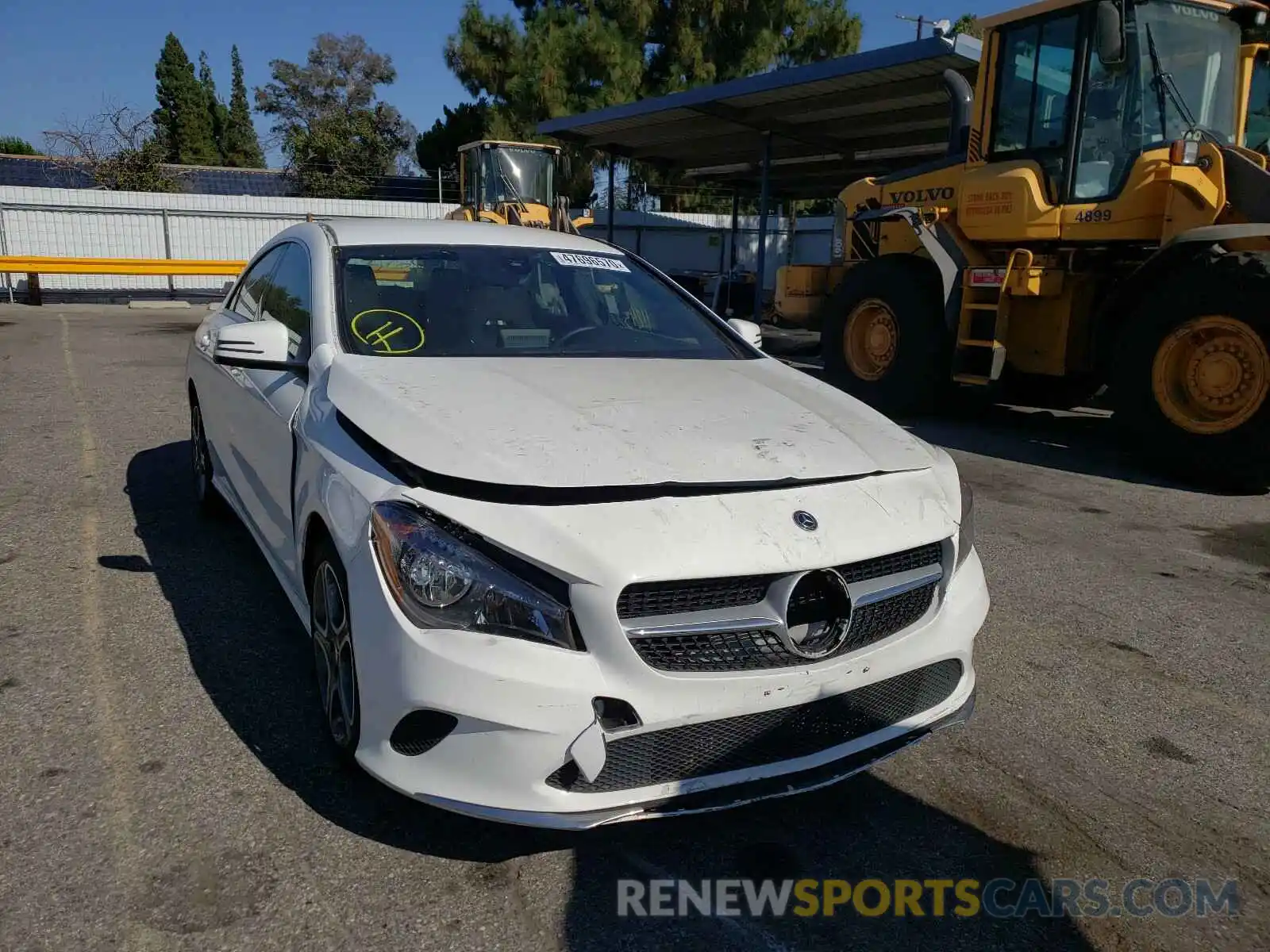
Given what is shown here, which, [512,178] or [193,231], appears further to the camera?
[193,231]

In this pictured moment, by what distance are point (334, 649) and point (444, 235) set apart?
1.97 m

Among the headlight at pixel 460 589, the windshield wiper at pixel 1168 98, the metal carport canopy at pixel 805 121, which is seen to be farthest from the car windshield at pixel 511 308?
the metal carport canopy at pixel 805 121

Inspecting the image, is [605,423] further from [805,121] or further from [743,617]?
[805,121]

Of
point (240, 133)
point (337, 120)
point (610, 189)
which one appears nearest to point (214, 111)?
point (240, 133)

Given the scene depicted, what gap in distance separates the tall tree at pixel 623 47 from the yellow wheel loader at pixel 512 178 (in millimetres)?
6492

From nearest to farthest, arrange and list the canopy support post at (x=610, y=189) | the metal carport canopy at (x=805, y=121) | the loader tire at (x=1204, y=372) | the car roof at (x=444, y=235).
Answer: the car roof at (x=444, y=235) → the loader tire at (x=1204, y=372) → the metal carport canopy at (x=805, y=121) → the canopy support post at (x=610, y=189)

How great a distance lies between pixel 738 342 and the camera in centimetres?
402

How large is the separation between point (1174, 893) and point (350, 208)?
24920 millimetres

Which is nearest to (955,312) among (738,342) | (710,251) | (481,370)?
(738,342)

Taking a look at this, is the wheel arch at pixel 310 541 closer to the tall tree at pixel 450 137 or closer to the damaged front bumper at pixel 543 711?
the damaged front bumper at pixel 543 711

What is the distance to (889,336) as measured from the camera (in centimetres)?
920

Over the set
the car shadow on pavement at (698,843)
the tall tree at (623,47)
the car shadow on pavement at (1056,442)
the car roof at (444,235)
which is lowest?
the car shadow on pavement at (698,843)

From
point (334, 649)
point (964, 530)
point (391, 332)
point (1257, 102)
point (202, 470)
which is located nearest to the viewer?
point (334, 649)

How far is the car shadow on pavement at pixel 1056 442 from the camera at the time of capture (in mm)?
6797
